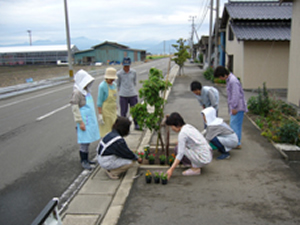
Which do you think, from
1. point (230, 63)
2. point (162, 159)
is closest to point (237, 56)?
point (230, 63)

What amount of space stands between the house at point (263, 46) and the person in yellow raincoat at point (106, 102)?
428 inches

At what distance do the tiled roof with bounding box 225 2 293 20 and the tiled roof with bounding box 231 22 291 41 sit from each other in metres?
0.42

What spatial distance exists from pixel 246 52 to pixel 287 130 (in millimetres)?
10518

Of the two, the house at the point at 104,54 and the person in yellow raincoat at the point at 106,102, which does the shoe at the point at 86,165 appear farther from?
the house at the point at 104,54

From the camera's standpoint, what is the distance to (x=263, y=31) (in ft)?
50.7

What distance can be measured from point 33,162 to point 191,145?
10.4 ft

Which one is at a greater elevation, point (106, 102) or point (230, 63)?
point (230, 63)

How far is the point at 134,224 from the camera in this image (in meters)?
3.43

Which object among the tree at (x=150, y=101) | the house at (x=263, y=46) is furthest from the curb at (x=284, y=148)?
the house at (x=263, y=46)

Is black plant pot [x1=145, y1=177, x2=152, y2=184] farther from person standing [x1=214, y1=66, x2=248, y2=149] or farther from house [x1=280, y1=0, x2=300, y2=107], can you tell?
house [x1=280, y1=0, x2=300, y2=107]

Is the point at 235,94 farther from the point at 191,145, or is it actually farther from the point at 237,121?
the point at 191,145

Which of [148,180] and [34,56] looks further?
[34,56]

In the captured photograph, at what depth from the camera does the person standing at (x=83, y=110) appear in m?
4.88

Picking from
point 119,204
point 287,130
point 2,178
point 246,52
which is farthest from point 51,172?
point 246,52
